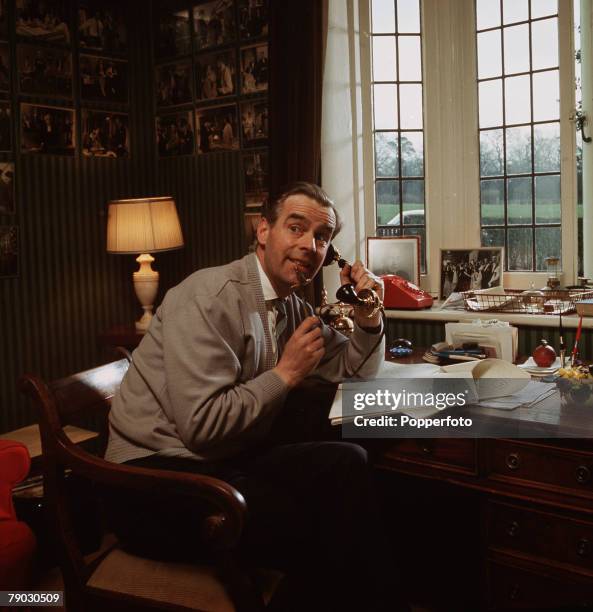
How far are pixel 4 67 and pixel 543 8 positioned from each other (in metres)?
2.71

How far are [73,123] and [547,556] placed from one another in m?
3.32

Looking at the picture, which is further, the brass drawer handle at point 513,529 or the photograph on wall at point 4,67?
the photograph on wall at point 4,67

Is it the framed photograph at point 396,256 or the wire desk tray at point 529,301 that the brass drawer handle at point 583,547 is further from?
the framed photograph at point 396,256

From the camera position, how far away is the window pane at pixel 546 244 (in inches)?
132

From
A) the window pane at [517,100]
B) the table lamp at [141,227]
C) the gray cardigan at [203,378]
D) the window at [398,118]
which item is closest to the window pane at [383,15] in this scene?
the window at [398,118]

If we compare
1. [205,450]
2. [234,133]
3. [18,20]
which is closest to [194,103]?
[234,133]

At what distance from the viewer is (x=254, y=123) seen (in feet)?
12.9

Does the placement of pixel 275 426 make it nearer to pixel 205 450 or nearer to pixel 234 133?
pixel 205 450

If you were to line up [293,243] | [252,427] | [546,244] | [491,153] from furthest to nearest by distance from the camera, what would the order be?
[491,153], [546,244], [293,243], [252,427]

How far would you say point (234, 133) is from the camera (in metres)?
4.04

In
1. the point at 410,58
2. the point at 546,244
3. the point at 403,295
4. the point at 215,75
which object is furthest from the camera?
the point at 215,75

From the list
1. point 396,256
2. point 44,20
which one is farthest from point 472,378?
point 44,20

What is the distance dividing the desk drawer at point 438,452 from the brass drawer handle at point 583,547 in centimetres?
32

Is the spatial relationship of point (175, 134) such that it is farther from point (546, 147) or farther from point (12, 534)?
point (12, 534)
